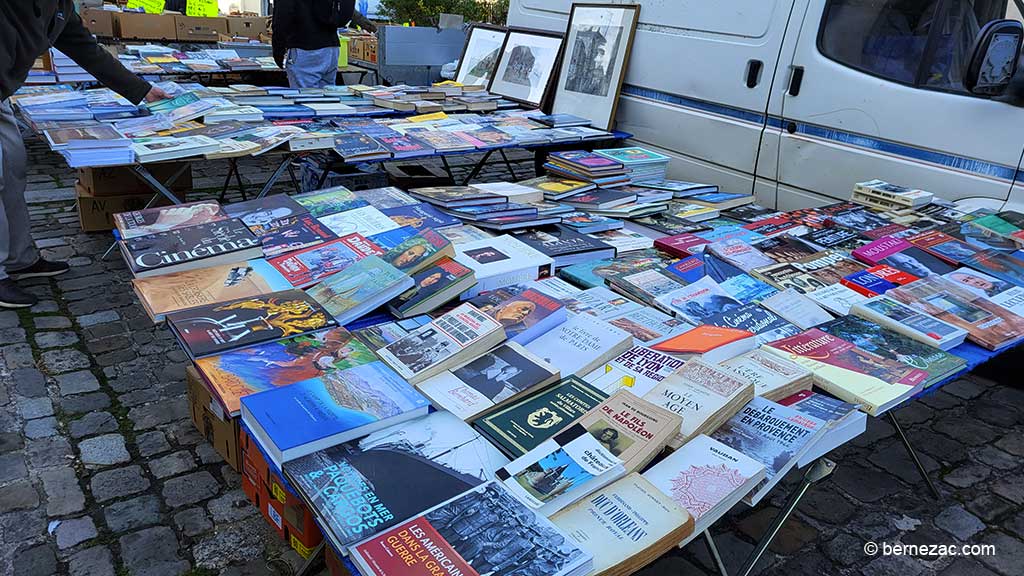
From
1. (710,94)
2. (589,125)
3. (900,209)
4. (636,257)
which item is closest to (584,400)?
(636,257)

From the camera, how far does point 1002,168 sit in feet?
11.3

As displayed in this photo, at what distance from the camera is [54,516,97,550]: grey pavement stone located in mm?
2314

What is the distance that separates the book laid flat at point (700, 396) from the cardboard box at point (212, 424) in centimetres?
151

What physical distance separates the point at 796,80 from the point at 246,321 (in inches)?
135

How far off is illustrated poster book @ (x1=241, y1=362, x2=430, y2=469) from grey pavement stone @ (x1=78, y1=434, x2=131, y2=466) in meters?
1.24

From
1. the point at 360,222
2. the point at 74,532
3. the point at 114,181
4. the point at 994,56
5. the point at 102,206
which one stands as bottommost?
the point at 74,532

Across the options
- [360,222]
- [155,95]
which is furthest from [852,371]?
[155,95]

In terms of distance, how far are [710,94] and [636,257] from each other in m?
2.00

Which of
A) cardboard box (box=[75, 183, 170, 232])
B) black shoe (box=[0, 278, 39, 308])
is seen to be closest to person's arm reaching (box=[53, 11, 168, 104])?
cardboard box (box=[75, 183, 170, 232])

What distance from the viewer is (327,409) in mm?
1804

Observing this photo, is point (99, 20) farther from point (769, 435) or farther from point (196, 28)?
point (769, 435)

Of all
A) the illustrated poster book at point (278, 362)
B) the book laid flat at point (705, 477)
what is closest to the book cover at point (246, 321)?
the illustrated poster book at point (278, 362)

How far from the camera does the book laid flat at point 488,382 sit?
1902 millimetres

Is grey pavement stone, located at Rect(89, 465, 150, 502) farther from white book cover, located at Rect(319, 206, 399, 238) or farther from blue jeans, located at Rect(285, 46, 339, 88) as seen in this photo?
blue jeans, located at Rect(285, 46, 339, 88)
